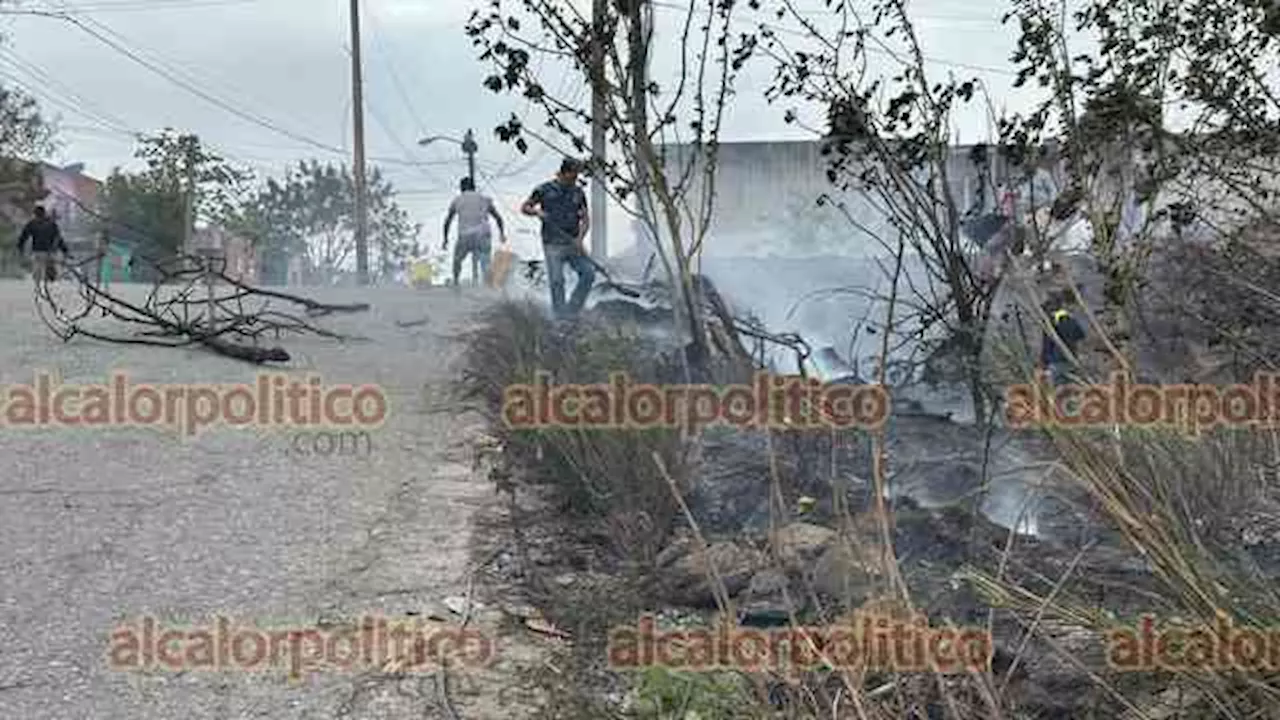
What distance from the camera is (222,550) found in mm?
4508

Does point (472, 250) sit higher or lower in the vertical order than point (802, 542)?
higher

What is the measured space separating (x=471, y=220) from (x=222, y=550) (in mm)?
10301

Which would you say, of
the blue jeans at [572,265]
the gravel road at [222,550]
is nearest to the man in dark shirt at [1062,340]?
the gravel road at [222,550]

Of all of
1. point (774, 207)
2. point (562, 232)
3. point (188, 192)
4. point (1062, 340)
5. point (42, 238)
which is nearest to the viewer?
point (1062, 340)

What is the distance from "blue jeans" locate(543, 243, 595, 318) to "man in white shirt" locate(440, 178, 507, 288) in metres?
4.62

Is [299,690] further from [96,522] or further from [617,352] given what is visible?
[617,352]

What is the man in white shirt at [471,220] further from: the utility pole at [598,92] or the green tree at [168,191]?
the green tree at [168,191]

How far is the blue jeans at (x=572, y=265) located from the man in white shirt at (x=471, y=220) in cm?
462

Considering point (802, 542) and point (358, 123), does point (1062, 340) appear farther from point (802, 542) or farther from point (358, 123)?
point (358, 123)

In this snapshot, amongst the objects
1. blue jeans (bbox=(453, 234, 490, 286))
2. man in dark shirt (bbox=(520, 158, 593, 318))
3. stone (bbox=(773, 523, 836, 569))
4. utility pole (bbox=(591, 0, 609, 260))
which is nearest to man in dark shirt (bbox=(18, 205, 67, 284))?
blue jeans (bbox=(453, 234, 490, 286))

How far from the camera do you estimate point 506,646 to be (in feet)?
12.0

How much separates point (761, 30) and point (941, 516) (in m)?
2.90

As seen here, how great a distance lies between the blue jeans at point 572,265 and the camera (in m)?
9.99

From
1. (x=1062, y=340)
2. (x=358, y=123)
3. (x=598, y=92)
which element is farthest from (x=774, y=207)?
(x=1062, y=340)
